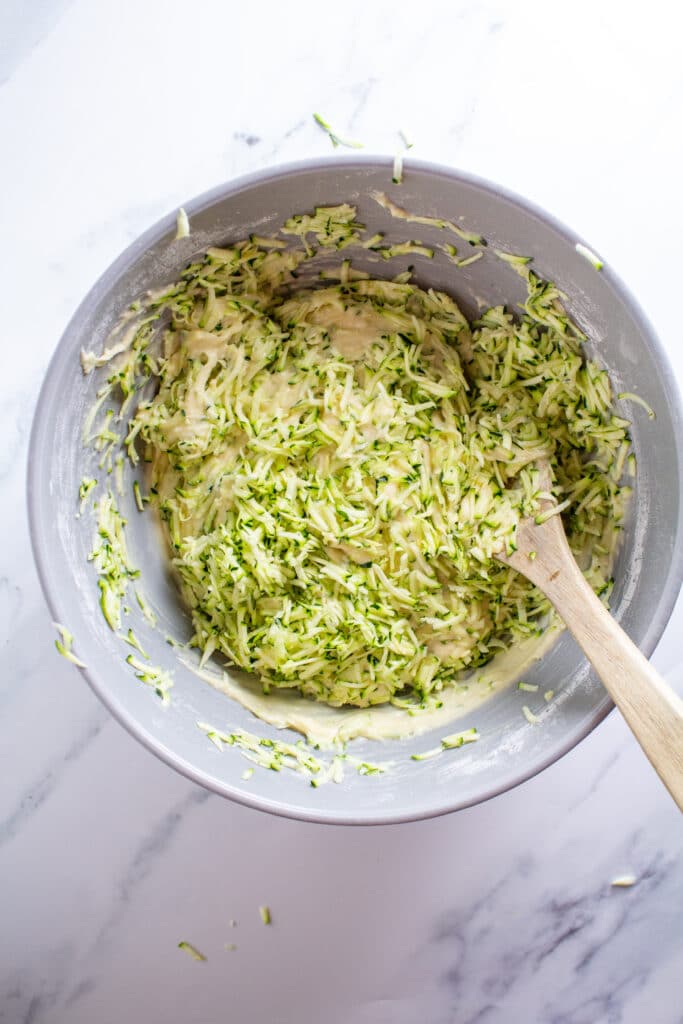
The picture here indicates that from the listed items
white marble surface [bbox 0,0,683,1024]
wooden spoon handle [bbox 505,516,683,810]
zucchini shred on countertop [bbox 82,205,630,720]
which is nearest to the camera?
wooden spoon handle [bbox 505,516,683,810]

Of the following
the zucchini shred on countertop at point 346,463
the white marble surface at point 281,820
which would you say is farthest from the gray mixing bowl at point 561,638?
the white marble surface at point 281,820

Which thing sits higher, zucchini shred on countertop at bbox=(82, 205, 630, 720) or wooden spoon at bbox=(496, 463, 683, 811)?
zucchini shred on countertop at bbox=(82, 205, 630, 720)

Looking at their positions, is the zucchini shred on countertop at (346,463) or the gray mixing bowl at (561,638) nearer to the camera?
the gray mixing bowl at (561,638)

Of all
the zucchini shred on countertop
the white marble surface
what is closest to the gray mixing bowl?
the zucchini shred on countertop

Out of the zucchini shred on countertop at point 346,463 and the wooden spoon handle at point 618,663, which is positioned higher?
the zucchini shred on countertop at point 346,463

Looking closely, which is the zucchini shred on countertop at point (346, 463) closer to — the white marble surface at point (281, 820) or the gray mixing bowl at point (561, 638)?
the gray mixing bowl at point (561, 638)

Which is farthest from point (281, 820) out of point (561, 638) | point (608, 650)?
point (608, 650)

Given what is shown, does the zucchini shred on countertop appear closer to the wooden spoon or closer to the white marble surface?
the wooden spoon
